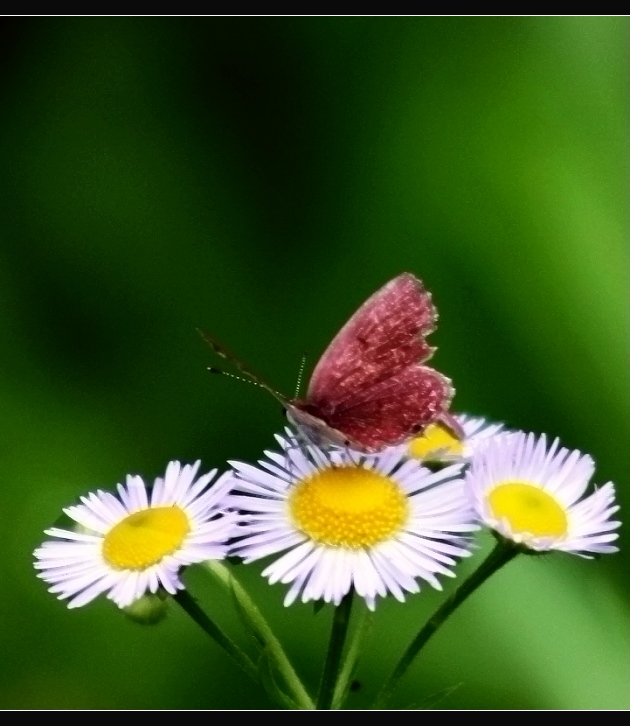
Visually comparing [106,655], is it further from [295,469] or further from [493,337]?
[493,337]

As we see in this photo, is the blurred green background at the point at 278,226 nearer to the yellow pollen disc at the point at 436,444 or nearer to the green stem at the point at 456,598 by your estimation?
the yellow pollen disc at the point at 436,444

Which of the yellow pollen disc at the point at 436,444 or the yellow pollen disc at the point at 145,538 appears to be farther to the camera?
the yellow pollen disc at the point at 436,444

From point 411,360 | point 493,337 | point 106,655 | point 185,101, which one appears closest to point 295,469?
point 411,360

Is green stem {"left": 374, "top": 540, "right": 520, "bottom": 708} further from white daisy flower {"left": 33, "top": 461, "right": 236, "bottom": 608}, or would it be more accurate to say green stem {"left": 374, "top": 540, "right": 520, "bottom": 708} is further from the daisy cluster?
white daisy flower {"left": 33, "top": 461, "right": 236, "bottom": 608}

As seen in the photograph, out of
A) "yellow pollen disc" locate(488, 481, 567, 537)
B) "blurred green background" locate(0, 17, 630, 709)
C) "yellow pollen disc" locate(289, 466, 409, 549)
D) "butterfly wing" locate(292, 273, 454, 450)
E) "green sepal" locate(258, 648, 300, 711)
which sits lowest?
"green sepal" locate(258, 648, 300, 711)

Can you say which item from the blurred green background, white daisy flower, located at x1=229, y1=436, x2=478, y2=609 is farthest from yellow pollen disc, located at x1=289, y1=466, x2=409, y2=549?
the blurred green background

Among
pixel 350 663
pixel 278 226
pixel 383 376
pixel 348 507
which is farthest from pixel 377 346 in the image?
pixel 278 226

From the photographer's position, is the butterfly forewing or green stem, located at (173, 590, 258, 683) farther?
the butterfly forewing

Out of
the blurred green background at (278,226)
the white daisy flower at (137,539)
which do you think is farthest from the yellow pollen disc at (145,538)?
the blurred green background at (278,226)
